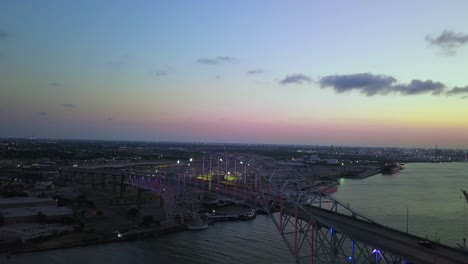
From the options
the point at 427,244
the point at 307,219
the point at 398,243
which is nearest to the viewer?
the point at 427,244

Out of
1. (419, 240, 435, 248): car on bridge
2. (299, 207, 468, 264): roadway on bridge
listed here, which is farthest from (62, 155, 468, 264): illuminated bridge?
(419, 240, 435, 248): car on bridge

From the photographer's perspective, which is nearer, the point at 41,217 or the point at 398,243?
the point at 398,243

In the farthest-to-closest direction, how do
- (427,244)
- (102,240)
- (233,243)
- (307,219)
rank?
(102,240) → (233,243) → (307,219) → (427,244)

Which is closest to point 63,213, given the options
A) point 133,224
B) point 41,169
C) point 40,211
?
point 40,211

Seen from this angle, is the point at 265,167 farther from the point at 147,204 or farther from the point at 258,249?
the point at 147,204

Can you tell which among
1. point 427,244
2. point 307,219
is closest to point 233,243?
point 307,219

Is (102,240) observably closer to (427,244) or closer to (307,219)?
(307,219)

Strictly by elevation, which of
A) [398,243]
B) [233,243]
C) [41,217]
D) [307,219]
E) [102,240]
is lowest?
[102,240]

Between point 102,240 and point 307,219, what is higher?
point 307,219
